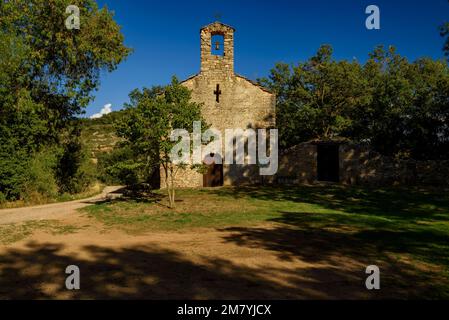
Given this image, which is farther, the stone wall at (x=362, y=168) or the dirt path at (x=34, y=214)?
the stone wall at (x=362, y=168)

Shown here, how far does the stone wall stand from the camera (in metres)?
22.3

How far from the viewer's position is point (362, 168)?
2317 cm

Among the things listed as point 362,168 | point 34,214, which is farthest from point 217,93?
point 34,214

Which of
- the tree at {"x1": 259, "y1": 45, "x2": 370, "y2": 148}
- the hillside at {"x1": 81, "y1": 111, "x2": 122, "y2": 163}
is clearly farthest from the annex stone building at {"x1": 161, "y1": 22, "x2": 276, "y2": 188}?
the hillside at {"x1": 81, "y1": 111, "x2": 122, "y2": 163}

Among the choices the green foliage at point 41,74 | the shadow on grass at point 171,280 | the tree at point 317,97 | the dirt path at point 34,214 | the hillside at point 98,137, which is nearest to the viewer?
the shadow on grass at point 171,280

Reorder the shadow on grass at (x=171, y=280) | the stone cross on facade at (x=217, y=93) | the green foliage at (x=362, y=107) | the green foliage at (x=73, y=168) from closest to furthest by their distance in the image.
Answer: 1. the shadow on grass at (x=171, y=280)
2. the green foliage at (x=73, y=168)
3. the stone cross on facade at (x=217, y=93)
4. the green foliage at (x=362, y=107)

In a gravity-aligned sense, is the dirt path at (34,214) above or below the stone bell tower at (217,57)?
below

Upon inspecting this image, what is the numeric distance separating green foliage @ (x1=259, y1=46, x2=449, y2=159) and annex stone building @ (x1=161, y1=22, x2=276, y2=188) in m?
7.56

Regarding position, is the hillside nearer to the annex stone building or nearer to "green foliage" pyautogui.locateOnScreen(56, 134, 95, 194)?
"green foliage" pyautogui.locateOnScreen(56, 134, 95, 194)

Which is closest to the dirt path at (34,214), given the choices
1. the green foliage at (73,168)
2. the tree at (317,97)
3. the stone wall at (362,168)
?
the green foliage at (73,168)

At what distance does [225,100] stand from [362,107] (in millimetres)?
15399

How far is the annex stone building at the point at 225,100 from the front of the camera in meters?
22.9

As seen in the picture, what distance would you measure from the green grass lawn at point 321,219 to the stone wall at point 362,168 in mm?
2977

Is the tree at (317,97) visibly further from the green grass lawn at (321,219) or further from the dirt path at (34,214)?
the dirt path at (34,214)
